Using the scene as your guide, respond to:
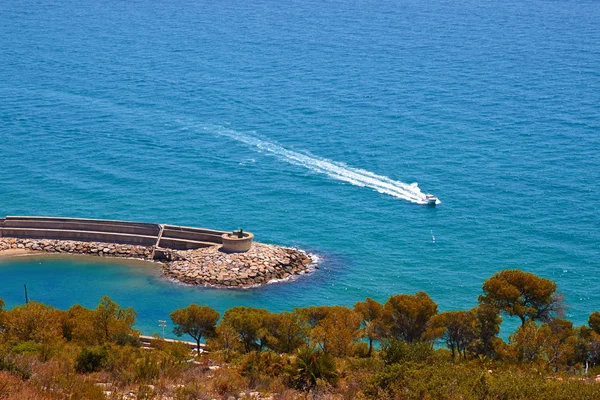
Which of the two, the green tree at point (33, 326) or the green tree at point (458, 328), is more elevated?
the green tree at point (458, 328)

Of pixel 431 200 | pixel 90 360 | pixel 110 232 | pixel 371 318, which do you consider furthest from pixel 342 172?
pixel 90 360

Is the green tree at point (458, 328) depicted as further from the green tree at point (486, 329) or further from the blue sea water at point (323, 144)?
the blue sea water at point (323, 144)

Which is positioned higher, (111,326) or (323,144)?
(323,144)

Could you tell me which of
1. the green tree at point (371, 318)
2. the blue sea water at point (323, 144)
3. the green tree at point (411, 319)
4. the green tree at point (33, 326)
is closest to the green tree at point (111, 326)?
the green tree at point (33, 326)

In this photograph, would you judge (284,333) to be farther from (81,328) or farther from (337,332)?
(81,328)

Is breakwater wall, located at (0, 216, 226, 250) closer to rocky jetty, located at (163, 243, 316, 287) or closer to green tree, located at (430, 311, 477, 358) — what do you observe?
rocky jetty, located at (163, 243, 316, 287)


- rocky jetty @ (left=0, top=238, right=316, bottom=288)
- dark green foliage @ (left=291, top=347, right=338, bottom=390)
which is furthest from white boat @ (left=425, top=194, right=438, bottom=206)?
dark green foliage @ (left=291, top=347, right=338, bottom=390)

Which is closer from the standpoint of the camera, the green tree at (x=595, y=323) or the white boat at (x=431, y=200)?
the green tree at (x=595, y=323)
